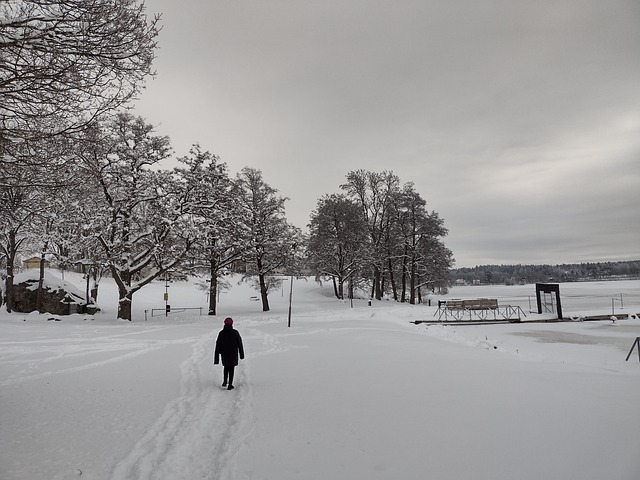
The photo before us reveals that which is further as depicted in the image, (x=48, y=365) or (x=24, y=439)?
(x=48, y=365)

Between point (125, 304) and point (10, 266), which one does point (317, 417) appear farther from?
point (10, 266)

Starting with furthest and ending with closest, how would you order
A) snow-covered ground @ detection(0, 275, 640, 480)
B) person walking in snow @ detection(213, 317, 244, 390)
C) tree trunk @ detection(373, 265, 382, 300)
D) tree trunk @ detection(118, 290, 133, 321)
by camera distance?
tree trunk @ detection(373, 265, 382, 300), tree trunk @ detection(118, 290, 133, 321), person walking in snow @ detection(213, 317, 244, 390), snow-covered ground @ detection(0, 275, 640, 480)

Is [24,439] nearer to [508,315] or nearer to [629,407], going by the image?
[629,407]

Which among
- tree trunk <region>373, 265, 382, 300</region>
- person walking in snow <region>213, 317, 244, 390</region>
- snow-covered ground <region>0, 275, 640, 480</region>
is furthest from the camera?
tree trunk <region>373, 265, 382, 300</region>

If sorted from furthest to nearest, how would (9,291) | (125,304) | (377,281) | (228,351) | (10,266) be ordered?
(377,281) → (9,291) → (10,266) → (125,304) → (228,351)

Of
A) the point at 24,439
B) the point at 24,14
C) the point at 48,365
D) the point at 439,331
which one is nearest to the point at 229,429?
the point at 24,439

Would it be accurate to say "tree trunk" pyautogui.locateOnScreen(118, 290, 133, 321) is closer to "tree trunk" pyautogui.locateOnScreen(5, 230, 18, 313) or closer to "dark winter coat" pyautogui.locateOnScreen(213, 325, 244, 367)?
"tree trunk" pyautogui.locateOnScreen(5, 230, 18, 313)

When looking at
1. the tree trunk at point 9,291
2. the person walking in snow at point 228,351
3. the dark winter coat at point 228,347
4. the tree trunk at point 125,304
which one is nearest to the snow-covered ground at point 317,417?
the person walking in snow at point 228,351

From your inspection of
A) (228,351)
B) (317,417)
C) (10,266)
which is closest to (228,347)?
(228,351)

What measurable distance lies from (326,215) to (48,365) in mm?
28929

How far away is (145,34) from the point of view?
6352 mm

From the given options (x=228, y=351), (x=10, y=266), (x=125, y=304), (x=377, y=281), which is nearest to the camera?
(x=228, y=351)

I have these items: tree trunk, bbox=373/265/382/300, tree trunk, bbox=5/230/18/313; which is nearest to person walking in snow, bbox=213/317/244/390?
tree trunk, bbox=5/230/18/313

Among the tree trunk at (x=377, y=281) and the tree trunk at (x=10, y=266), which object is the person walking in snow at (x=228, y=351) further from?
the tree trunk at (x=377, y=281)
